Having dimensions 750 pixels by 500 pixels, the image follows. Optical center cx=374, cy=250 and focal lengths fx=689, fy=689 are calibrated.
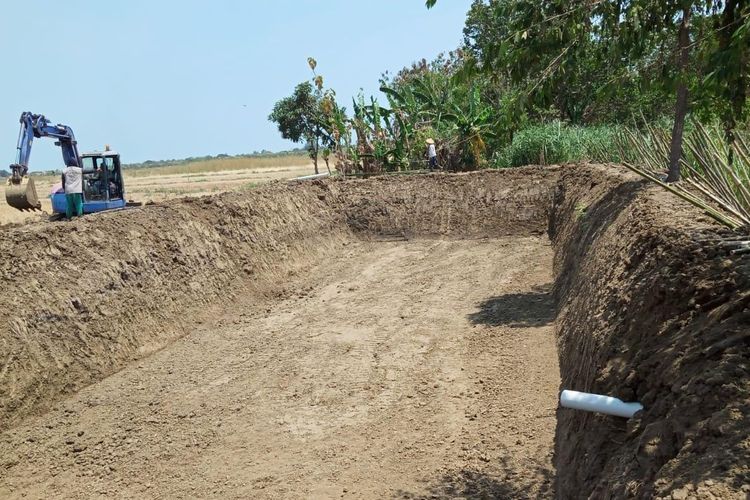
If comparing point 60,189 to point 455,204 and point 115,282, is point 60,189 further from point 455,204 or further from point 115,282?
point 455,204

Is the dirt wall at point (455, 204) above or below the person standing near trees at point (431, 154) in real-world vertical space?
below

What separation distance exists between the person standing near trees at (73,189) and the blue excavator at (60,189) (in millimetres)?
659

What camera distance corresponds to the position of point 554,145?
20.8 m

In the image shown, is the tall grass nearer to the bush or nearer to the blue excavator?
the bush

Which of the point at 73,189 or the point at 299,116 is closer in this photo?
the point at 73,189

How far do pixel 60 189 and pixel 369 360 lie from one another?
11.8m

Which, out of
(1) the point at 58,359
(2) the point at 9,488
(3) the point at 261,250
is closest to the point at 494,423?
(2) the point at 9,488

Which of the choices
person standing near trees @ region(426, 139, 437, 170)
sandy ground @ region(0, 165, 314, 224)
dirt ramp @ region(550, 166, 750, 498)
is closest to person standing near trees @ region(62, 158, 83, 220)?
sandy ground @ region(0, 165, 314, 224)

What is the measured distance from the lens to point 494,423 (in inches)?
278

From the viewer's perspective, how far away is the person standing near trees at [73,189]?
50.9 feet

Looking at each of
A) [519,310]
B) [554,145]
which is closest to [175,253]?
[519,310]

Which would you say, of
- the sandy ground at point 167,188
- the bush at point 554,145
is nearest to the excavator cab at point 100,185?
the sandy ground at point 167,188

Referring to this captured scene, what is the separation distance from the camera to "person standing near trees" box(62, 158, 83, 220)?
15500mm

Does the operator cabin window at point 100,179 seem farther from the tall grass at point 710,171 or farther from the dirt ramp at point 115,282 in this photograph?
the tall grass at point 710,171
